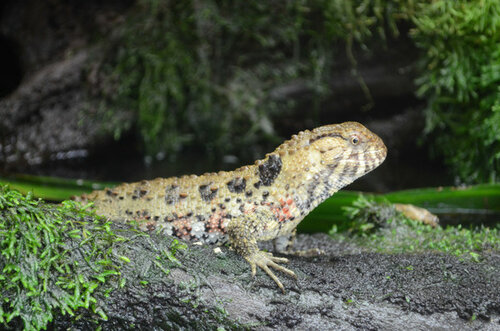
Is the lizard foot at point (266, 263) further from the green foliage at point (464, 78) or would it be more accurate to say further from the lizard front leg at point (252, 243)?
the green foliage at point (464, 78)

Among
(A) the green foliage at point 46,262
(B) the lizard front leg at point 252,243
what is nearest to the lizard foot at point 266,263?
(B) the lizard front leg at point 252,243

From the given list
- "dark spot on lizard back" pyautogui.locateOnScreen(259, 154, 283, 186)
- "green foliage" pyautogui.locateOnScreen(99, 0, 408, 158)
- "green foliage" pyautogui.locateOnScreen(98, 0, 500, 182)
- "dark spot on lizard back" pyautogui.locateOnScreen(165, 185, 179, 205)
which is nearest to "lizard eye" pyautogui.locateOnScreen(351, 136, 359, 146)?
"dark spot on lizard back" pyautogui.locateOnScreen(259, 154, 283, 186)

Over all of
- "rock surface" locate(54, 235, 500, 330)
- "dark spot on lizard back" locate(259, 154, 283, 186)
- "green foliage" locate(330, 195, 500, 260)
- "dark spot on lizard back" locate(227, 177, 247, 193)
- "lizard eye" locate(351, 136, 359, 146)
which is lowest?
"green foliage" locate(330, 195, 500, 260)

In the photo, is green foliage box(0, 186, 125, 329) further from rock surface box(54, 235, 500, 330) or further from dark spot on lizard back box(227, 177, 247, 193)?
dark spot on lizard back box(227, 177, 247, 193)

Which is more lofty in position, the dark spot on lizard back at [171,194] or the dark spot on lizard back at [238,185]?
the dark spot on lizard back at [238,185]

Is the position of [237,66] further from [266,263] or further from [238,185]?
[266,263]

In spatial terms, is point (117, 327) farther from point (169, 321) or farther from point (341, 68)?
point (341, 68)
